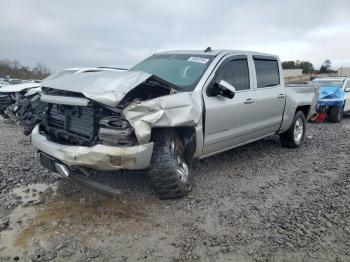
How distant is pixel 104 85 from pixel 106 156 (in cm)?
75

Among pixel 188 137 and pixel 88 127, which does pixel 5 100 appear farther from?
pixel 188 137

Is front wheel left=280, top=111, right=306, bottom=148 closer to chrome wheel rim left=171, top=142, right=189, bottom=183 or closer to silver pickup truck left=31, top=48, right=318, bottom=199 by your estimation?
silver pickup truck left=31, top=48, right=318, bottom=199

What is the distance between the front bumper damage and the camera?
372 cm

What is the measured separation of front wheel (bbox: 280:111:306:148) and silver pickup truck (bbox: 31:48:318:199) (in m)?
1.90

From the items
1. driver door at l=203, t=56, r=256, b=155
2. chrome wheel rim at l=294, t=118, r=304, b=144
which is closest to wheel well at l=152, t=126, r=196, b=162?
driver door at l=203, t=56, r=256, b=155

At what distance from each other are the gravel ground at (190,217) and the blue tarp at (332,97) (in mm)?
6515

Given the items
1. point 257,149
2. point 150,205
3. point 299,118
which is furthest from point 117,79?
point 299,118

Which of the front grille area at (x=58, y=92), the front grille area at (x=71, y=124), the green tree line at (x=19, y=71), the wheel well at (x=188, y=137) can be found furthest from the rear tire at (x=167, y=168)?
the green tree line at (x=19, y=71)

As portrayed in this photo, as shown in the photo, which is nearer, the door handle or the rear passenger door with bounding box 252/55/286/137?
the door handle

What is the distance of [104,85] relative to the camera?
381 cm

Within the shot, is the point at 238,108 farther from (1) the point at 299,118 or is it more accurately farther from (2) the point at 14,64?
(2) the point at 14,64

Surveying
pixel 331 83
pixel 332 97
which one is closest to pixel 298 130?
pixel 332 97

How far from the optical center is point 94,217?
3.85 meters

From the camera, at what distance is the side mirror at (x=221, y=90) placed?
15.2 ft
